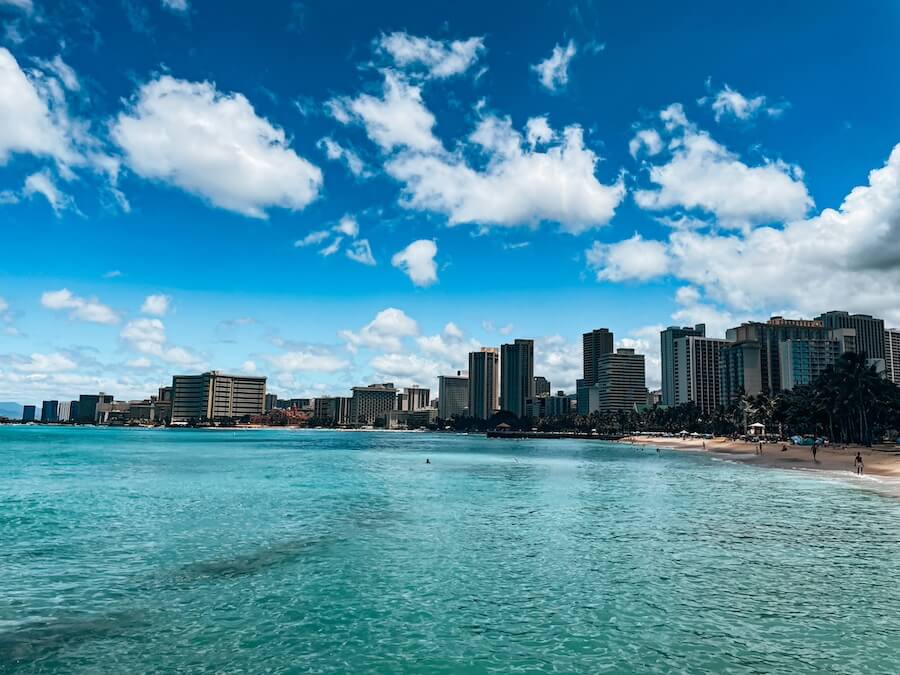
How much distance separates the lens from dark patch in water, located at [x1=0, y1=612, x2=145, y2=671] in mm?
14320

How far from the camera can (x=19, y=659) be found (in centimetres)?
1394

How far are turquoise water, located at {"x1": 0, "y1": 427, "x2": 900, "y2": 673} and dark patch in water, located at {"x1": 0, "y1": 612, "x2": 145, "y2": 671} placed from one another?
2.7 inches

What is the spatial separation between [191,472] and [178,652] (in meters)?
60.0

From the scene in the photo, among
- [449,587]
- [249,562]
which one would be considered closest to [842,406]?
[449,587]

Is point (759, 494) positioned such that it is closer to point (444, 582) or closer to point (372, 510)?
point (372, 510)

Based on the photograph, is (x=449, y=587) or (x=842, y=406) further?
(x=842, y=406)

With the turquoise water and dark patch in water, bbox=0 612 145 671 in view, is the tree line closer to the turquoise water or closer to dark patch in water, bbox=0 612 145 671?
the turquoise water

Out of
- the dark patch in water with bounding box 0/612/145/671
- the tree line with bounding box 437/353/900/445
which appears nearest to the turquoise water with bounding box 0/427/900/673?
the dark patch in water with bounding box 0/612/145/671

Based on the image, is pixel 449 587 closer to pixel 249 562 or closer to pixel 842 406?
pixel 249 562

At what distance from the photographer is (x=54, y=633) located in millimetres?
15703

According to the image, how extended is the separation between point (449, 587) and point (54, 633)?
1061 centimetres

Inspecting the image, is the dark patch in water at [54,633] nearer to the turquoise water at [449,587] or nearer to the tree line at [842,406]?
the turquoise water at [449,587]

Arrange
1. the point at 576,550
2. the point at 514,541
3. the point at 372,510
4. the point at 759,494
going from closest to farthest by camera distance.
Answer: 1. the point at 576,550
2. the point at 514,541
3. the point at 372,510
4. the point at 759,494

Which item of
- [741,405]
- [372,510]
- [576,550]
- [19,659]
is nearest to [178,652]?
[19,659]
